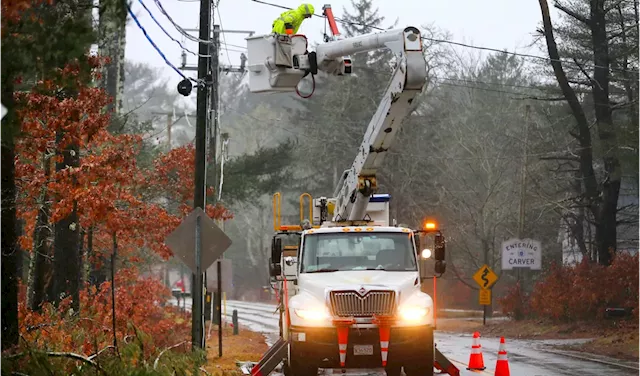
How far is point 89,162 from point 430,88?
145 ft

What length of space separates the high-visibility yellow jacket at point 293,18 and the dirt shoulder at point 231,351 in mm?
6265

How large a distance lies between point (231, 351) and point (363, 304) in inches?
497

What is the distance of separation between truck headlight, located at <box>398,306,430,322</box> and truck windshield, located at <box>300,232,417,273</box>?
1119 mm

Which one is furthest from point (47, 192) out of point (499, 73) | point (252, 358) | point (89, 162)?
point (499, 73)

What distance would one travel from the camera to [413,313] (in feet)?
53.0

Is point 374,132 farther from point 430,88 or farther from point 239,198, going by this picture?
point 430,88

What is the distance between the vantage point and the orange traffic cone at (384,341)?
1588cm

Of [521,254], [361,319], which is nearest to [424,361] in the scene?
[361,319]

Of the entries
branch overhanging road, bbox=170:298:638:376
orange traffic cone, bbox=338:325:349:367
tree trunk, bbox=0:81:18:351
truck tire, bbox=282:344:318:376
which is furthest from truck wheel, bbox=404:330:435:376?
tree trunk, bbox=0:81:18:351

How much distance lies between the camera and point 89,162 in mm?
22219

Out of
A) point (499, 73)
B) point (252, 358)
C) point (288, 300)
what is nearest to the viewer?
point (288, 300)

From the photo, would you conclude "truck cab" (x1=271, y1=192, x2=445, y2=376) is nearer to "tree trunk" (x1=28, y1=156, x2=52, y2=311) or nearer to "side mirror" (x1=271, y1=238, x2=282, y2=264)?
"side mirror" (x1=271, y1=238, x2=282, y2=264)

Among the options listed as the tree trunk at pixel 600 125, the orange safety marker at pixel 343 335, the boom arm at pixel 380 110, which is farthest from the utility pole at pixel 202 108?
the tree trunk at pixel 600 125

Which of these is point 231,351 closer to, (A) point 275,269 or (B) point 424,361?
(A) point 275,269
